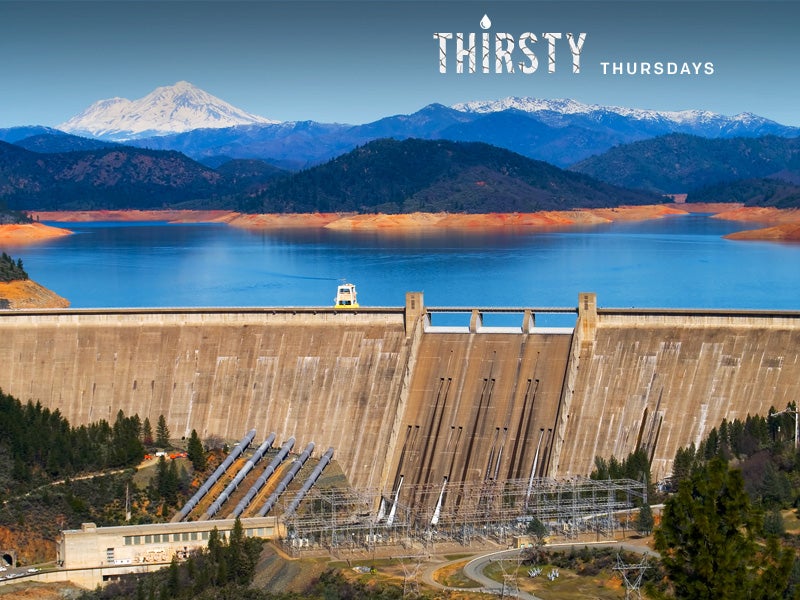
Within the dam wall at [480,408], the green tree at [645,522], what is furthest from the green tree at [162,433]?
the green tree at [645,522]

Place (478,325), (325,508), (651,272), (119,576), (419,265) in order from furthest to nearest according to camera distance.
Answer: (419,265) → (651,272) → (478,325) → (325,508) → (119,576)

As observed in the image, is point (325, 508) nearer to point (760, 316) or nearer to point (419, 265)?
point (760, 316)

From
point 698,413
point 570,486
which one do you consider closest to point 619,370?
point 698,413

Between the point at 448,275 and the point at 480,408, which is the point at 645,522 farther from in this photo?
the point at 448,275

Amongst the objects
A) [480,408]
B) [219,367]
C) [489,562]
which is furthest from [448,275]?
[489,562]

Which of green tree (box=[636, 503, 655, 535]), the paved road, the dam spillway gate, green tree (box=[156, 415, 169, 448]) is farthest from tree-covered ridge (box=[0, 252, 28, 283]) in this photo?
green tree (box=[636, 503, 655, 535])

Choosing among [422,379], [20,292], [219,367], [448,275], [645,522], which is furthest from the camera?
[448,275]

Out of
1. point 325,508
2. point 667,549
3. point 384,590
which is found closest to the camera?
point 667,549
